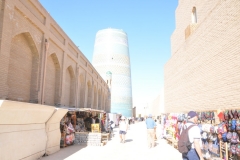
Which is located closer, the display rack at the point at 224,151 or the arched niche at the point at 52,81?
the display rack at the point at 224,151

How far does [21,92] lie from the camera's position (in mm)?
9289

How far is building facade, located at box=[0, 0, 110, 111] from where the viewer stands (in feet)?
25.0

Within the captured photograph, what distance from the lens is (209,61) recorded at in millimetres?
9594

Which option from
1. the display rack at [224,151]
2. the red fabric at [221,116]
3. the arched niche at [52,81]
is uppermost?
the arched niche at [52,81]

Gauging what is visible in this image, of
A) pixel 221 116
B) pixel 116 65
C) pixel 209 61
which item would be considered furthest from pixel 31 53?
pixel 116 65

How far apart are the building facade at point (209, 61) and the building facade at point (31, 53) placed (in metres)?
6.74

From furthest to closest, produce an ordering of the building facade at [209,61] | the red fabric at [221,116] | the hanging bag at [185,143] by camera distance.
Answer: the building facade at [209,61], the red fabric at [221,116], the hanging bag at [185,143]

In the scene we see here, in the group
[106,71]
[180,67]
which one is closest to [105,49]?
[106,71]

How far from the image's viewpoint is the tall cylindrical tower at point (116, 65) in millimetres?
42750

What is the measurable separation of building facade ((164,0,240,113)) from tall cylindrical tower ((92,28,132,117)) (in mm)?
26726

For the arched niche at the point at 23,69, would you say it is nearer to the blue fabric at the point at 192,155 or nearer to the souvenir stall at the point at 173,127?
the souvenir stall at the point at 173,127

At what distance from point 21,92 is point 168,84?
11989 millimetres

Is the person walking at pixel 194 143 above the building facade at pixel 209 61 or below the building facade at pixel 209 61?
below

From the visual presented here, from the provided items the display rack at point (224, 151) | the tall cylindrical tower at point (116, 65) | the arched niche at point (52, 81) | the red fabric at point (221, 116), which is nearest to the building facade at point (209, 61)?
the red fabric at point (221, 116)
